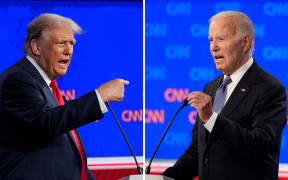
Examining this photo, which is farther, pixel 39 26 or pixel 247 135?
pixel 39 26

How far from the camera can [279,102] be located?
1.60 metres

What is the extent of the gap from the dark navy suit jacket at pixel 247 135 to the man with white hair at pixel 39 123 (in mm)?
455

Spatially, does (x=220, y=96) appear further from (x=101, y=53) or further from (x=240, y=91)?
(x=101, y=53)

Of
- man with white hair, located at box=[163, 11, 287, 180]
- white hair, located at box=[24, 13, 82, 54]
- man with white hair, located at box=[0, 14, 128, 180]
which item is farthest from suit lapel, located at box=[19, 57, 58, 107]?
man with white hair, located at box=[163, 11, 287, 180]

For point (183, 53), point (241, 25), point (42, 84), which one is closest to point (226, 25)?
point (241, 25)

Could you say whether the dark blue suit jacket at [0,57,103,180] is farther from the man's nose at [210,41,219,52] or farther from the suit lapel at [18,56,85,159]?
the man's nose at [210,41,219,52]

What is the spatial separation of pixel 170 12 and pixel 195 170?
1.07m

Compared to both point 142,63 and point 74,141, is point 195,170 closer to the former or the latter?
point 74,141

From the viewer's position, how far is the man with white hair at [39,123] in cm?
141

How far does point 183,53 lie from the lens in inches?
94.0

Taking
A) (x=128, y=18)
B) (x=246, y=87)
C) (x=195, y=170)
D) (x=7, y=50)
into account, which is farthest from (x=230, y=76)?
(x=7, y=50)

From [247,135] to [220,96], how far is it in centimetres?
29

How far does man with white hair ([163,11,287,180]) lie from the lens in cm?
152

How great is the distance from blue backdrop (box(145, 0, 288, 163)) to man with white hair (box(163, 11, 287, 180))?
19.4 inches
